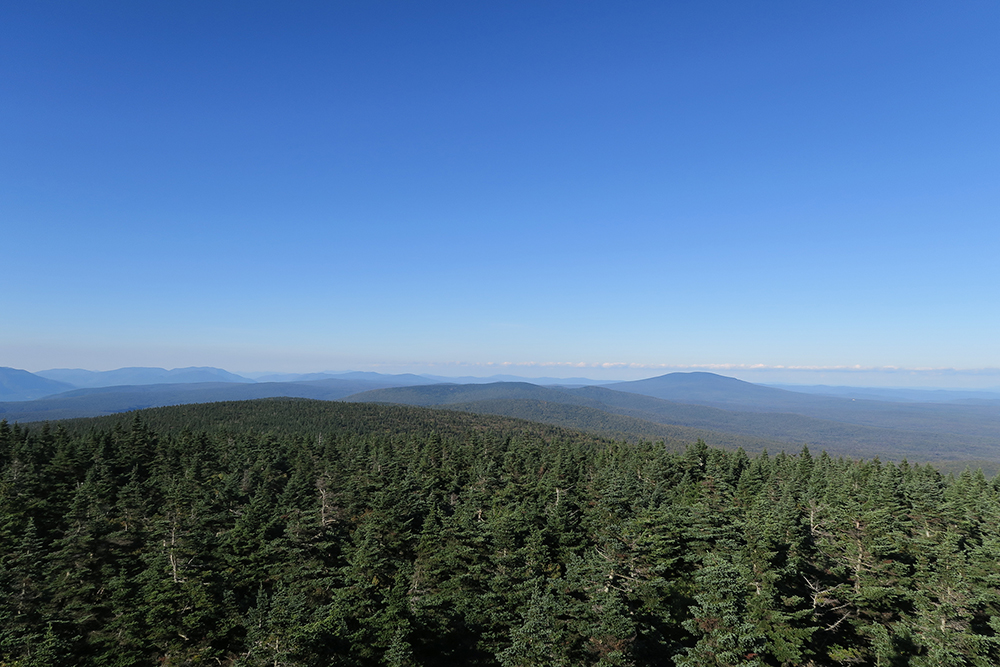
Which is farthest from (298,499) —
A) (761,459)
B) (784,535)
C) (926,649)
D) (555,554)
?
(761,459)

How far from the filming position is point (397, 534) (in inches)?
2035

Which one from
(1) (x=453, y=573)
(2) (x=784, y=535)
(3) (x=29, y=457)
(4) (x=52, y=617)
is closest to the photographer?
(4) (x=52, y=617)

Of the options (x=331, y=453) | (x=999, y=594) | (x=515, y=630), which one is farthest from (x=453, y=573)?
(x=331, y=453)

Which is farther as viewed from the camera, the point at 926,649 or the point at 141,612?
the point at 141,612

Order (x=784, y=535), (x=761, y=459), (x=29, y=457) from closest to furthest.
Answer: (x=784, y=535) < (x=29, y=457) < (x=761, y=459)

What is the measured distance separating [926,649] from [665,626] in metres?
16.5

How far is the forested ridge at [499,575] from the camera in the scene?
27719 millimetres

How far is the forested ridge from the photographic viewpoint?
2772cm

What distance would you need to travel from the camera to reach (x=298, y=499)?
6556 cm

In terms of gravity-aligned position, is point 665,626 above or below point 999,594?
below

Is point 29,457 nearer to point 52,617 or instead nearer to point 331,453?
point 331,453

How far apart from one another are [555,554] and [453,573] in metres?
12.3

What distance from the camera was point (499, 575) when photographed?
3806 cm

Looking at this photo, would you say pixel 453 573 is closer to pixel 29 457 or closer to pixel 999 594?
pixel 999 594
